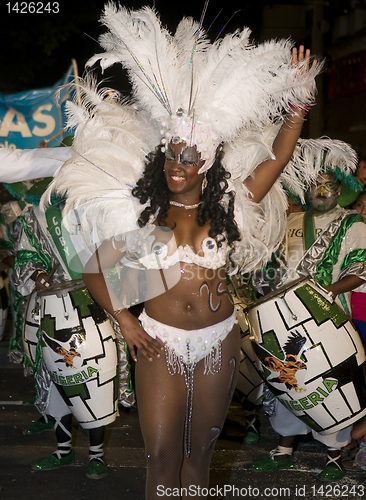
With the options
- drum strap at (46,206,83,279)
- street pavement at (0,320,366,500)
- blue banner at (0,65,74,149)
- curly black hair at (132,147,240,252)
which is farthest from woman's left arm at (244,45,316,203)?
blue banner at (0,65,74,149)

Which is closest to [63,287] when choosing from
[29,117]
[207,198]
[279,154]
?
[207,198]

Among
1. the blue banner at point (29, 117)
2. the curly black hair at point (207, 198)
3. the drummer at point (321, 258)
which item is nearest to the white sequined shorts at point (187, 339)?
the curly black hair at point (207, 198)

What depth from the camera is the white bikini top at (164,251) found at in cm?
246

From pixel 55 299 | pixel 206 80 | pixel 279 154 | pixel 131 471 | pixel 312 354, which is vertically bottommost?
pixel 131 471

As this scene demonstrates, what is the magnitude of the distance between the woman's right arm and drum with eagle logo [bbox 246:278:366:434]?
42.4 inches

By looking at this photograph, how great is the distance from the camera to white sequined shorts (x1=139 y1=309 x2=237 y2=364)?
2.46 meters

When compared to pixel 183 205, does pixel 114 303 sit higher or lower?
lower

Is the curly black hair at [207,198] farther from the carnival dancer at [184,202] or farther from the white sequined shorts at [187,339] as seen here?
the white sequined shorts at [187,339]

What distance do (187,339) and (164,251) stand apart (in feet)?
1.25

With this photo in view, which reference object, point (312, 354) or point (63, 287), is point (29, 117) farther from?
point (312, 354)

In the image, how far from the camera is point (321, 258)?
3.85 meters

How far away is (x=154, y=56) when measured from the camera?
258cm

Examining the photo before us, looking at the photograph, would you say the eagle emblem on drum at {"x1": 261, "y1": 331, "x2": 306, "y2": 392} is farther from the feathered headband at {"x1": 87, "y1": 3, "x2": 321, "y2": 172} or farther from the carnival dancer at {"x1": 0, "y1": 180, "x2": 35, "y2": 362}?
the carnival dancer at {"x1": 0, "y1": 180, "x2": 35, "y2": 362}

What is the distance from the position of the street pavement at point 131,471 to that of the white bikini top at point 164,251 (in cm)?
165
